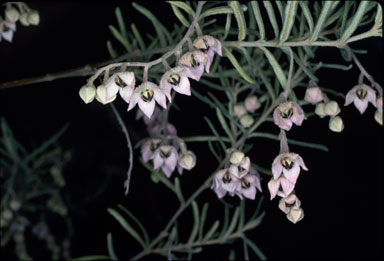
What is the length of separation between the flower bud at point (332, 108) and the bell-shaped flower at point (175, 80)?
0.29m

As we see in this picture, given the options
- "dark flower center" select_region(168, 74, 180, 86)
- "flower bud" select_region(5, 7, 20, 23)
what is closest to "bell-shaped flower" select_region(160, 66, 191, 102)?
"dark flower center" select_region(168, 74, 180, 86)

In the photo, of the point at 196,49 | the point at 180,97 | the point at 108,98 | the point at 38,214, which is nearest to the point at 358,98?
the point at 196,49

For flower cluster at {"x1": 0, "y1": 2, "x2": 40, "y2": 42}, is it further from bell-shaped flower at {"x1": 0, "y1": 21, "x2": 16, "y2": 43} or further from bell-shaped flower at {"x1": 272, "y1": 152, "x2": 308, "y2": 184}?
bell-shaped flower at {"x1": 272, "y1": 152, "x2": 308, "y2": 184}

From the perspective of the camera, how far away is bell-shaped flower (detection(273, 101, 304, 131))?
0.99 meters

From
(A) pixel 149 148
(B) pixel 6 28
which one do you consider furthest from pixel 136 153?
(B) pixel 6 28

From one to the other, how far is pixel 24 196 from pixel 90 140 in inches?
13.2

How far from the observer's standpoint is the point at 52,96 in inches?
72.4

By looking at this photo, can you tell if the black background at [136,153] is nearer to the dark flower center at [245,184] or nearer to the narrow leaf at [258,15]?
the dark flower center at [245,184]

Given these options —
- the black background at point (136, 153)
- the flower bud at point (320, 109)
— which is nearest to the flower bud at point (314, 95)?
the flower bud at point (320, 109)

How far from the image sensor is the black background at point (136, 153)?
1.68m

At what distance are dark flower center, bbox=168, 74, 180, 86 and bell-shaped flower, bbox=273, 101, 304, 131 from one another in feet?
0.59

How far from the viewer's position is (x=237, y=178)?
1.10m

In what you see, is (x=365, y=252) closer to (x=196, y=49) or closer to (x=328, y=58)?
(x=328, y=58)

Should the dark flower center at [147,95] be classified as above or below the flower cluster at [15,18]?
below
